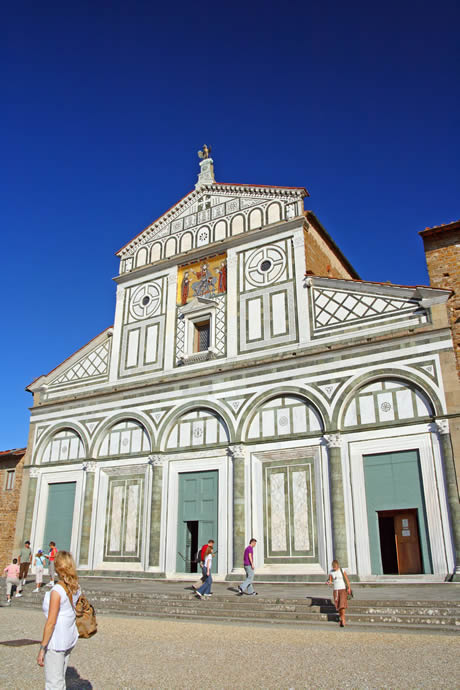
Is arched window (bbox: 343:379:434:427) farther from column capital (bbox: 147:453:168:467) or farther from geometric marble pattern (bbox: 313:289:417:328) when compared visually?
column capital (bbox: 147:453:168:467)

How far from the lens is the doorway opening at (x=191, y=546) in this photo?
19281mm

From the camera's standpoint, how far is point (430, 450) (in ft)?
51.9

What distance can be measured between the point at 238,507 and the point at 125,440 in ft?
20.3

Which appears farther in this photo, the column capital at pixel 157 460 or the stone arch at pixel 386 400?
the column capital at pixel 157 460

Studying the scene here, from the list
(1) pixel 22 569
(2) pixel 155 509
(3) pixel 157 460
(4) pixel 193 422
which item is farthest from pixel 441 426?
(1) pixel 22 569

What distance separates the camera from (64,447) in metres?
23.6

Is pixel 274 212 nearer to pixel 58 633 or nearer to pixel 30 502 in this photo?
pixel 30 502

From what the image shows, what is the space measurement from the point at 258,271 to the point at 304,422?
6576mm

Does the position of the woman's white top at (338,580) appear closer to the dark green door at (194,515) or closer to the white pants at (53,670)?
the white pants at (53,670)

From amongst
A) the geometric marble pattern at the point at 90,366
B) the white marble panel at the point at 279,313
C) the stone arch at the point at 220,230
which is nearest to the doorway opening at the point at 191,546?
the white marble panel at the point at 279,313

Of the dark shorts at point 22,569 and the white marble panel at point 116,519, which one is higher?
the white marble panel at point 116,519

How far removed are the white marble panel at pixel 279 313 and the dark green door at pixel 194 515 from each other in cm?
572

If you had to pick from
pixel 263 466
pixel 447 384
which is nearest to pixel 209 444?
pixel 263 466

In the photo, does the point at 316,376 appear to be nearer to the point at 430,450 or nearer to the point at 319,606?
the point at 430,450
